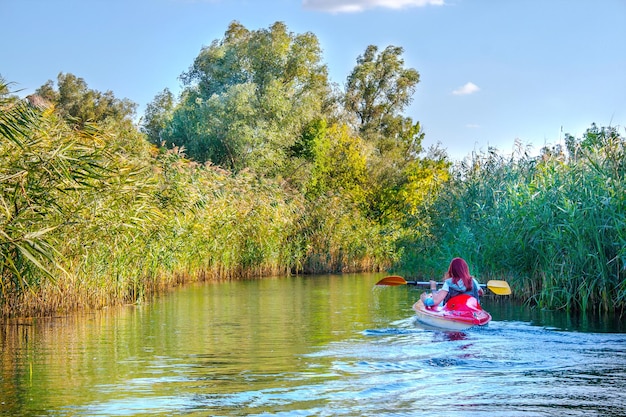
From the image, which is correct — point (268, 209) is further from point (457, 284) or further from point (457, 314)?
point (457, 314)

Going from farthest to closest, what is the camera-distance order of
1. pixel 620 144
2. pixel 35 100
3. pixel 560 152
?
pixel 560 152 < pixel 620 144 < pixel 35 100

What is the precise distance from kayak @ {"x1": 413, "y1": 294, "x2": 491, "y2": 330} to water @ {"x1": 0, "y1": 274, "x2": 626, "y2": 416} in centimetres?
18

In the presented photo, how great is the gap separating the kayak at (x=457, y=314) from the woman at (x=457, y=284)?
113mm

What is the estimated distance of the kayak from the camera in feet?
42.2

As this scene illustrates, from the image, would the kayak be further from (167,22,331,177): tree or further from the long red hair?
(167,22,331,177): tree

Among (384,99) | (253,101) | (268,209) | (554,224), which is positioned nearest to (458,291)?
(554,224)

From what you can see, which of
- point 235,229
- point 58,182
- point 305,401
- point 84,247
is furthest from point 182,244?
point 305,401

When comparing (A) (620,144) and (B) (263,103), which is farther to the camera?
(B) (263,103)

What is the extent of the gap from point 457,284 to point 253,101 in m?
29.0

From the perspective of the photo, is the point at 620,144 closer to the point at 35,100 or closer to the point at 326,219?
the point at 35,100

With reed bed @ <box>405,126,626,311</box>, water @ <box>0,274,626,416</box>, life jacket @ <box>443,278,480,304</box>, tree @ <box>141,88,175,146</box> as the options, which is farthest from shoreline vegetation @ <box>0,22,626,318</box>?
tree @ <box>141,88,175,146</box>

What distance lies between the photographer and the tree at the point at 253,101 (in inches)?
1588

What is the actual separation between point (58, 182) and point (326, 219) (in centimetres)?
1622

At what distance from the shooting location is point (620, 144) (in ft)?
50.7
